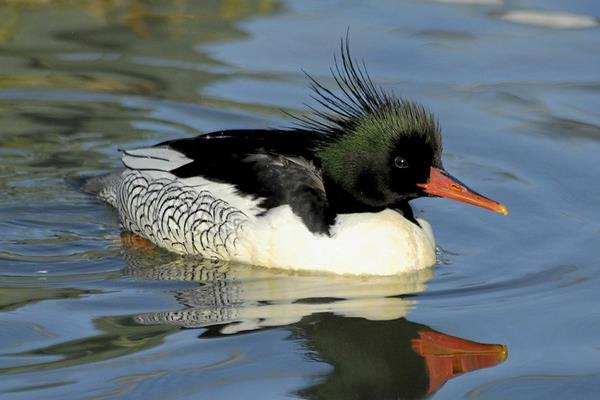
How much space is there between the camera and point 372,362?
8359mm

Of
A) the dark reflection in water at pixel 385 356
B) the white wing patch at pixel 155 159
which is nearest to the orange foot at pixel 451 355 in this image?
the dark reflection in water at pixel 385 356

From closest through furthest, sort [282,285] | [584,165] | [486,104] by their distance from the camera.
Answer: [282,285] < [584,165] < [486,104]

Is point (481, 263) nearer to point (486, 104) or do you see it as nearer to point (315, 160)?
point (315, 160)

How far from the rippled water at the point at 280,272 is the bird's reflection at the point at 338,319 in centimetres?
2

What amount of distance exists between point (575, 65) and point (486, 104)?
4.83 ft

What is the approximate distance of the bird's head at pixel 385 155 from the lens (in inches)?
374

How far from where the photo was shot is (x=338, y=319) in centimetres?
902

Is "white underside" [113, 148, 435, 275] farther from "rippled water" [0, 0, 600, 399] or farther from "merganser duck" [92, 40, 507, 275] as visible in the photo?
"rippled water" [0, 0, 600, 399]

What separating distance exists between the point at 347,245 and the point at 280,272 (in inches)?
21.5

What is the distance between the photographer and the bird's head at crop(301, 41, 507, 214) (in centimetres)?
951

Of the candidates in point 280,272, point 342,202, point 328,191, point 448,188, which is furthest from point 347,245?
point 448,188

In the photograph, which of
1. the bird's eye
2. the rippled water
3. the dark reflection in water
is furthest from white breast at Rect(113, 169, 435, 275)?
the dark reflection in water

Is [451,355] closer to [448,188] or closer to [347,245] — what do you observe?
[448,188]

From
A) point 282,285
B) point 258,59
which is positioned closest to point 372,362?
A: point 282,285
